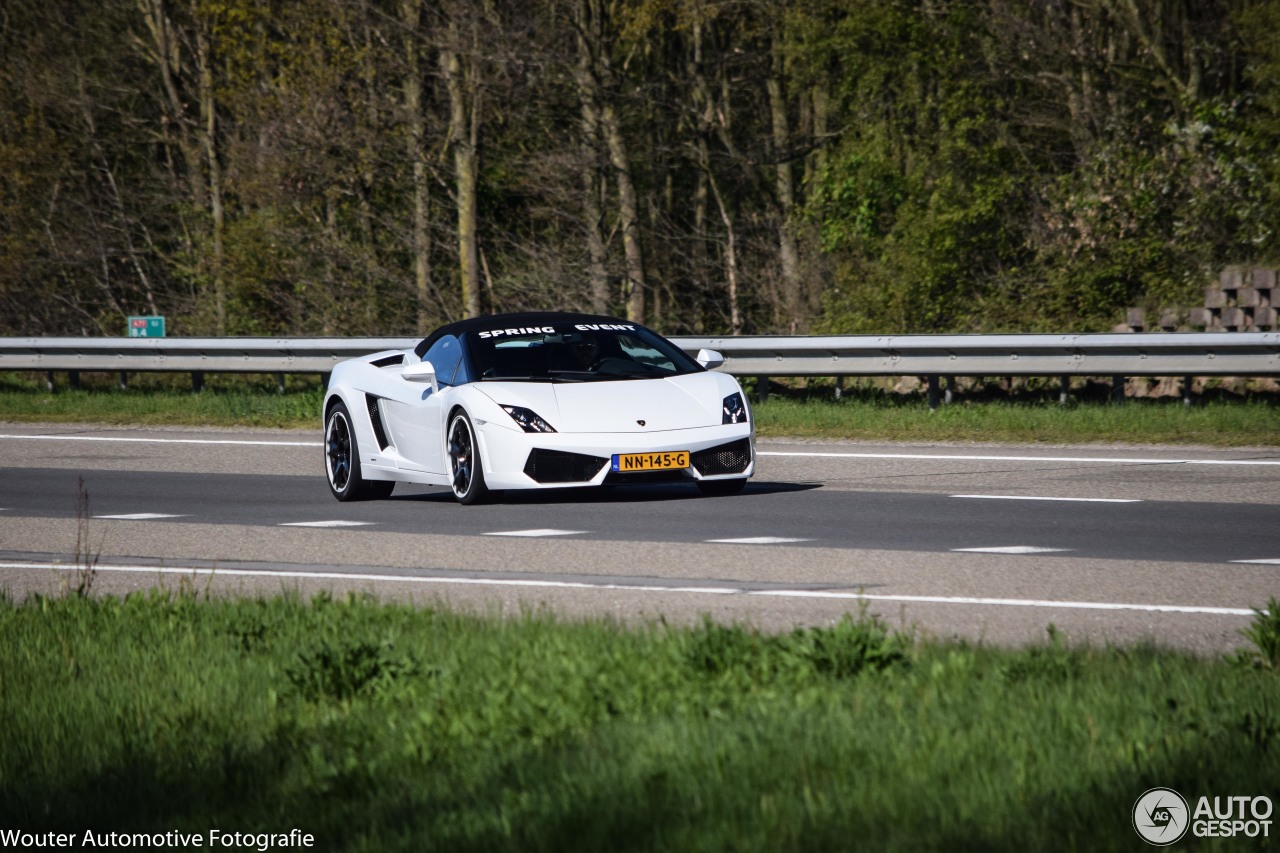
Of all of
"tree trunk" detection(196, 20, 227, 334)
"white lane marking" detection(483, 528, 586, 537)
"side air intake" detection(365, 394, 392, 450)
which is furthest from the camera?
"tree trunk" detection(196, 20, 227, 334)

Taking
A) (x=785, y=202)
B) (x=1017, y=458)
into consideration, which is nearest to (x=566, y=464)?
(x=1017, y=458)

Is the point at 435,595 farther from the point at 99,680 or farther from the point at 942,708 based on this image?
the point at 942,708

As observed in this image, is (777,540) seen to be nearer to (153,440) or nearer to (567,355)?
(567,355)

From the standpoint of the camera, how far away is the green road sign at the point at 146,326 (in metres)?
24.7

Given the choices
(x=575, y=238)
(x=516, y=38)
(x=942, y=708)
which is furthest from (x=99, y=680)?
(x=575, y=238)

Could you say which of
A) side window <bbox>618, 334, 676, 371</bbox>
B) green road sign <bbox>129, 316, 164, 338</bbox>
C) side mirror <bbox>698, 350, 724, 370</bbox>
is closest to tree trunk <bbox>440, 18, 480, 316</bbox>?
green road sign <bbox>129, 316, 164, 338</bbox>

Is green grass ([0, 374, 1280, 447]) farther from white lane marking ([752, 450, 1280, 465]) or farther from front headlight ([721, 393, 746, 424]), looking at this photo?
front headlight ([721, 393, 746, 424])

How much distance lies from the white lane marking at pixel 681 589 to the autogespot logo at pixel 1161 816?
2616 mm

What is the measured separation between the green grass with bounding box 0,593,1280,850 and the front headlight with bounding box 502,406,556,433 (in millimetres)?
5242

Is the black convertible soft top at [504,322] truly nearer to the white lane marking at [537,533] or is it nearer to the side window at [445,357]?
the side window at [445,357]

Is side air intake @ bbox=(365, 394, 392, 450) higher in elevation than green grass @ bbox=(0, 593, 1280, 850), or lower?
higher

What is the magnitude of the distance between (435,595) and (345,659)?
2.13 metres

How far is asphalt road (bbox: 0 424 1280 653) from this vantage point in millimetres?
8039

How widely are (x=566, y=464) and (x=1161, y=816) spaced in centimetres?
835
